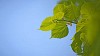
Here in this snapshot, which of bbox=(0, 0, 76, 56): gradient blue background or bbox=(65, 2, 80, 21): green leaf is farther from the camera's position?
bbox=(0, 0, 76, 56): gradient blue background

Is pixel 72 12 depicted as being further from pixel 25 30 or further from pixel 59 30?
pixel 25 30

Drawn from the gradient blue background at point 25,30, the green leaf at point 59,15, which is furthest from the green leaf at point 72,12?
the gradient blue background at point 25,30

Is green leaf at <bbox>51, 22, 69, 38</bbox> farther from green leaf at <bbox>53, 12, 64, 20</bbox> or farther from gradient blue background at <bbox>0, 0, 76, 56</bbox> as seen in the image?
gradient blue background at <bbox>0, 0, 76, 56</bbox>

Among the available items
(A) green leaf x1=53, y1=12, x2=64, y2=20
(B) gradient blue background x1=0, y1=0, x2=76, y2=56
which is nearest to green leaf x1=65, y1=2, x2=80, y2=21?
(A) green leaf x1=53, y1=12, x2=64, y2=20

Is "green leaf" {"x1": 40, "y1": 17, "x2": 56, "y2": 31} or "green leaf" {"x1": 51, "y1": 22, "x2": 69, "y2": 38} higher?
"green leaf" {"x1": 40, "y1": 17, "x2": 56, "y2": 31}

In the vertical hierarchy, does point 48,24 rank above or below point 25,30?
below

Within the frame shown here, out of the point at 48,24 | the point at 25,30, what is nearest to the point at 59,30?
the point at 48,24

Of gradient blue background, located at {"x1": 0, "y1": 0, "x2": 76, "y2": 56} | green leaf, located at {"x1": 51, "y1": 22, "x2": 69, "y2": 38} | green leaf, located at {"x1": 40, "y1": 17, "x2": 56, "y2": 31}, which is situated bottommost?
green leaf, located at {"x1": 51, "y1": 22, "x2": 69, "y2": 38}

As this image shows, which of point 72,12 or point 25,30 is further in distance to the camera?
point 25,30
